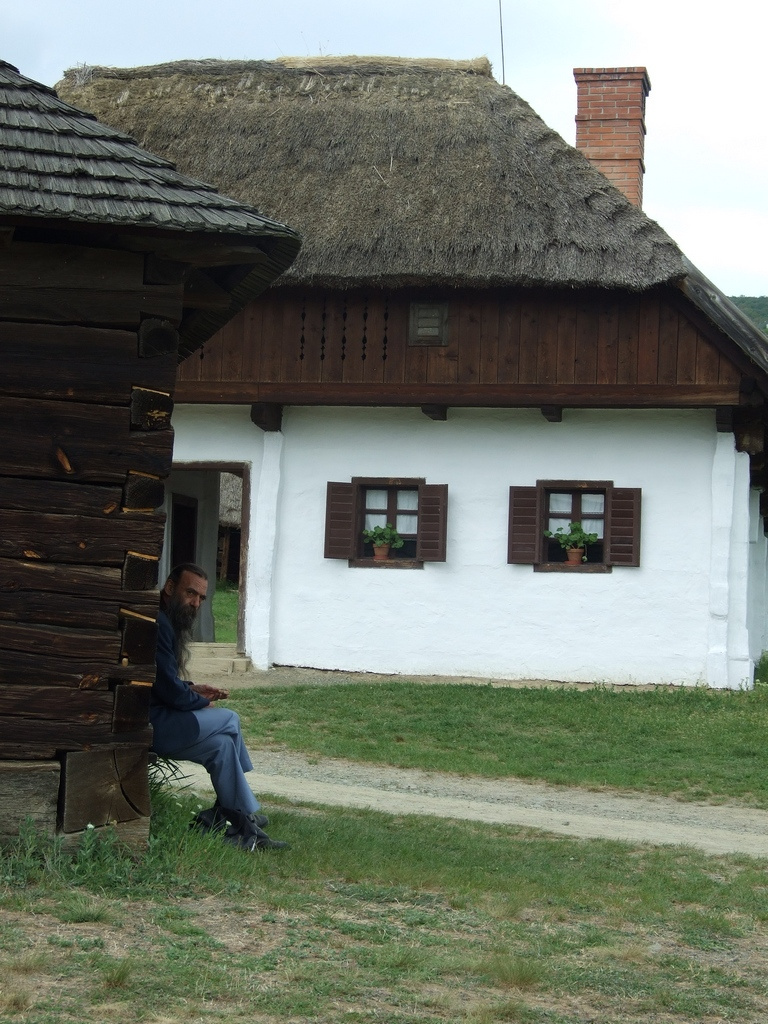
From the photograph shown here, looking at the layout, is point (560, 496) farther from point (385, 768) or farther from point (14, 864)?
point (14, 864)

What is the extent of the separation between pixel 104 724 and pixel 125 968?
4.96ft

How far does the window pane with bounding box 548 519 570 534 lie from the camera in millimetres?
15297

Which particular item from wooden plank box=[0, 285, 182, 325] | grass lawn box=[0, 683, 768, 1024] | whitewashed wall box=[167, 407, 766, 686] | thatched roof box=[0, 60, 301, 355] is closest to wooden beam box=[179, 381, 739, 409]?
whitewashed wall box=[167, 407, 766, 686]

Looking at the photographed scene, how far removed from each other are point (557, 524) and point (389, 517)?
73.0 inches

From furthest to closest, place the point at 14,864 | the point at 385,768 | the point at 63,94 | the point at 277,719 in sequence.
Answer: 1. the point at 63,94
2. the point at 277,719
3. the point at 385,768
4. the point at 14,864

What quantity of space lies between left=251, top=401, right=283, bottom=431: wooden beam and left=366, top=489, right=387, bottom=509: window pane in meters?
1.26

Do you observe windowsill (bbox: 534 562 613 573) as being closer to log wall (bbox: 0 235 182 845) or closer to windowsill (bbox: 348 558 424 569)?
windowsill (bbox: 348 558 424 569)

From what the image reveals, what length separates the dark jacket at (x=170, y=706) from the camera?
20.2 feet

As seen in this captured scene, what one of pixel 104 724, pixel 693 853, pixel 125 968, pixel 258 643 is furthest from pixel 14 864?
pixel 258 643

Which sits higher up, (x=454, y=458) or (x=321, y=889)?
(x=454, y=458)

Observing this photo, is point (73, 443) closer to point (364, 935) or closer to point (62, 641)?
point (62, 641)

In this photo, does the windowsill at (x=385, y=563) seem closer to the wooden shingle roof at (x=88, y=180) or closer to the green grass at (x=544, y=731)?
the green grass at (x=544, y=731)

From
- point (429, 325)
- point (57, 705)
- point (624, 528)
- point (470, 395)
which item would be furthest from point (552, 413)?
point (57, 705)

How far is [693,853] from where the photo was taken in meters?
7.56
